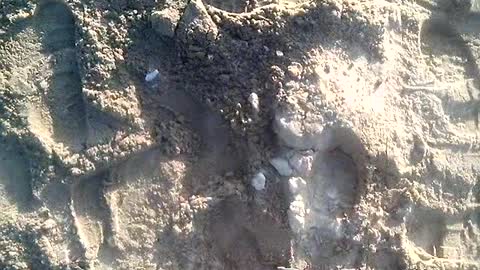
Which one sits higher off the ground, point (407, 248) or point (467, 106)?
point (467, 106)

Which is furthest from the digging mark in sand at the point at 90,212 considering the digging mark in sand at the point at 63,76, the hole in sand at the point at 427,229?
the hole in sand at the point at 427,229

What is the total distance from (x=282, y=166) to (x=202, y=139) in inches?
18.3

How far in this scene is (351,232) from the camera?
9.11ft

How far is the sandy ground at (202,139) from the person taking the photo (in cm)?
271

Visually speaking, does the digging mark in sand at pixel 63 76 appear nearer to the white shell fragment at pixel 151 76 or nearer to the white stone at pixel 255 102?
the white shell fragment at pixel 151 76

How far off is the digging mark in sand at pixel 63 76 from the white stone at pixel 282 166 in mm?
988

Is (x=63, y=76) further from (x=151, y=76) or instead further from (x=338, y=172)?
(x=338, y=172)

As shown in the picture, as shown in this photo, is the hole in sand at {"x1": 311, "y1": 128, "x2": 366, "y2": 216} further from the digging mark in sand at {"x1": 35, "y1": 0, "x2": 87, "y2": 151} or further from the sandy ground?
the digging mark in sand at {"x1": 35, "y1": 0, "x2": 87, "y2": 151}

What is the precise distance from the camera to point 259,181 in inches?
107

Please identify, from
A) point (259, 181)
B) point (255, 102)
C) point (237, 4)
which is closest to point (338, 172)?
point (259, 181)

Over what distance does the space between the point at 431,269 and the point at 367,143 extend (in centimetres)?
79

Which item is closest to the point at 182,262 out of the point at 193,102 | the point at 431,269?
the point at 193,102

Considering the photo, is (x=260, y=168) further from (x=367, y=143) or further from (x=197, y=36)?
(x=197, y=36)

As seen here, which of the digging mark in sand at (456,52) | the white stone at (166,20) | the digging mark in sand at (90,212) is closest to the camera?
the digging mark in sand at (90,212)
